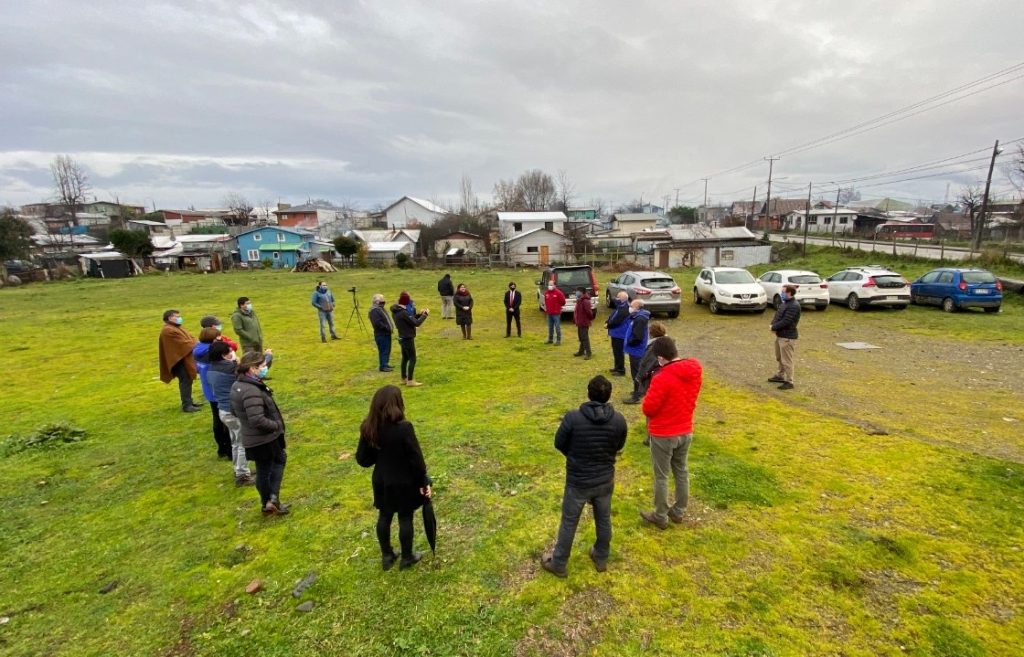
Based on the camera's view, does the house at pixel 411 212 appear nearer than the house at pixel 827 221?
No

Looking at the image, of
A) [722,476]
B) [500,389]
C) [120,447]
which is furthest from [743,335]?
[120,447]

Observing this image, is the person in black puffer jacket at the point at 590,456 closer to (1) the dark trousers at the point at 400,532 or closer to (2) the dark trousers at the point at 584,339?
(1) the dark trousers at the point at 400,532

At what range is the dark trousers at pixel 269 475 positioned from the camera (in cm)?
452

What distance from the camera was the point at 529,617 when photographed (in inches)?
129

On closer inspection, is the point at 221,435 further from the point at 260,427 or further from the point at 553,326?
the point at 553,326

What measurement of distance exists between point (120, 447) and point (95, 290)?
30.7 m

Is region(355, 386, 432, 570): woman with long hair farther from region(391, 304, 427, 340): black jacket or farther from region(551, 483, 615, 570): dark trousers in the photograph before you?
region(391, 304, 427, 340): black jacket

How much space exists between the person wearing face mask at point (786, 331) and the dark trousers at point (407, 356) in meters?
6.40

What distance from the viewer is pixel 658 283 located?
14773 millimetres

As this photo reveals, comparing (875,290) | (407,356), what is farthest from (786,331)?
(875,290)

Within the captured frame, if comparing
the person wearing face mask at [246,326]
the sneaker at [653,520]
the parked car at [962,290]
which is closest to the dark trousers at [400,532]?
the sneaker at [653,520]

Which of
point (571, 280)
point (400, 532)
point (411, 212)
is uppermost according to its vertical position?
point (411, 212)

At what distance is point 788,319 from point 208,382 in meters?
8.48

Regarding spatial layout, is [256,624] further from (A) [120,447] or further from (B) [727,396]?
(B) [727,396]
